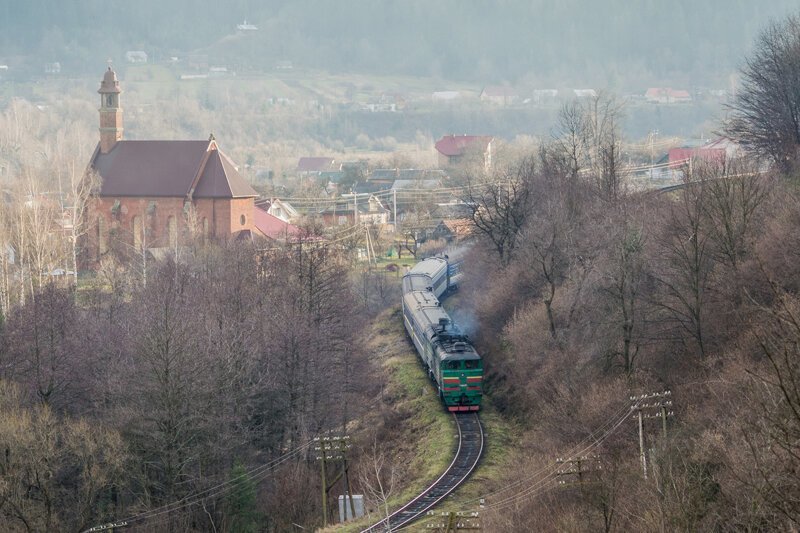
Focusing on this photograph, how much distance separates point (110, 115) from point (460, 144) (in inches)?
2796

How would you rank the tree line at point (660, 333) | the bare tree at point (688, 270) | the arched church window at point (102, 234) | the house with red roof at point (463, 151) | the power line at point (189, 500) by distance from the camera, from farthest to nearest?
1. the house with red roof at point (463, 151)
2. the arched church window at point (102, 234)
3. the power line at point (189, 500)
4. the bare tree at point (688, 270)
5. the tree line at point (660, 333)

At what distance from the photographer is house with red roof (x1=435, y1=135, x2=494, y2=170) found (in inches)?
5192

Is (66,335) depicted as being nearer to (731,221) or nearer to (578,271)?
(578,271)

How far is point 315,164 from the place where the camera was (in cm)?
16138

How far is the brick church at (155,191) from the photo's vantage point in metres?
78.0

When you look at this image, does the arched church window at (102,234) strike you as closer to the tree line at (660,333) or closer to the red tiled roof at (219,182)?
the red tiled roof at (219,182)

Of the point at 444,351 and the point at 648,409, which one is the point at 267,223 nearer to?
the point at 444,351

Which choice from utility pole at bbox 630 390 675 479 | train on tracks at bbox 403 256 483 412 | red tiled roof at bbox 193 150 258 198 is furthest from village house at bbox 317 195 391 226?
utility pole at bbox 630 390 675 479

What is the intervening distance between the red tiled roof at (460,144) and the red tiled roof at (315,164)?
18.3 metres

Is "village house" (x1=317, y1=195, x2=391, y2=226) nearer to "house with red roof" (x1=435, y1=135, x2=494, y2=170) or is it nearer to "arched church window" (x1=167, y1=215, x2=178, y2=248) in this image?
"arched church window" (x1=167, y1=215, x2=178, y2=248)

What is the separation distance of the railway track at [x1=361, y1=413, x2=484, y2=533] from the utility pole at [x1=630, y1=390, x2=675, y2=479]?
5610mm

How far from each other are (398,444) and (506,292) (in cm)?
1055

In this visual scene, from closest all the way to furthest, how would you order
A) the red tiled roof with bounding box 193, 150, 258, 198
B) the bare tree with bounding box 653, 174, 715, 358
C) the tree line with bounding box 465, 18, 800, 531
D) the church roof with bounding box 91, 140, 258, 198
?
the tree line with bounding box 465, 18, 800, 531 → the bare tree with bounding box 653, 174, 715, 358 → the red tiled roof with bounding box 193, 150, 258, 198 → the church roof with bounding box 91, 140, 258, 198

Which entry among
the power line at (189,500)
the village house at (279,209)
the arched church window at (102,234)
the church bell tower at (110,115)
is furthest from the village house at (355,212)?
the power line at (189,500)
